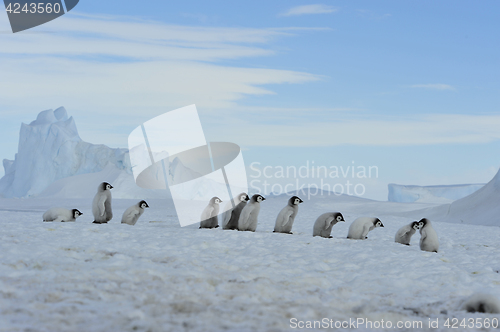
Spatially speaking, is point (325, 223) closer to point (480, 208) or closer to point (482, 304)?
point (482, 304)

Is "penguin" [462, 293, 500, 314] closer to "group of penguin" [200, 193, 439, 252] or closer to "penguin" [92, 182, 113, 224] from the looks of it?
"group of penguin" [200, 193, 439, 252]

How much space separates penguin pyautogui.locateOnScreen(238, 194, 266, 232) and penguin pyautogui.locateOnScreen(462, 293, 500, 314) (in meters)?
4.91

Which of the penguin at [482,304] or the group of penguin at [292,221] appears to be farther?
the group of penguin at [292,221]

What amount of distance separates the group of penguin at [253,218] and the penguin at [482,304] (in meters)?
3.52

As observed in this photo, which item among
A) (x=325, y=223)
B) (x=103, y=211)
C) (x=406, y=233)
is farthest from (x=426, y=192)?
(x=103, y=211)

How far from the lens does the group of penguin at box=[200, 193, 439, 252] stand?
23.5 ft

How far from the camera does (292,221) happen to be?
8.38 metres

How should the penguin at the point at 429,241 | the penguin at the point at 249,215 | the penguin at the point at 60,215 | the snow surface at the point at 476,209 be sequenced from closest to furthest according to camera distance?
the penguin at the point at 429,241 < the penguin at the point at 249,215 < the penguin at the point at 60,215 < the snow surface at the point at 476,209

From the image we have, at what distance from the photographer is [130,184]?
27.5 meters

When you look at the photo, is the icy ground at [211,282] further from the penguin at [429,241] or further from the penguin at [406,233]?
the penguin at [406,233]

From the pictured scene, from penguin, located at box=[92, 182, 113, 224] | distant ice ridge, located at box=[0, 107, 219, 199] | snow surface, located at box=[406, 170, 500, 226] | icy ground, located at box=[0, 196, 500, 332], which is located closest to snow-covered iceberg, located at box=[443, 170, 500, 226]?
snow surface, located at box=[406, 170, 500, 226]

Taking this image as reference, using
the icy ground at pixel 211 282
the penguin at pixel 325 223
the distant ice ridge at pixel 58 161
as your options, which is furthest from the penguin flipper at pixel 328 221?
the distant ice ridge at pixel 58 161

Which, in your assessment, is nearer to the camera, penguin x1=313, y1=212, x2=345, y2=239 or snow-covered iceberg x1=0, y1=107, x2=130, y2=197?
penguin x1=313, y1=212, x2=345, y2=239

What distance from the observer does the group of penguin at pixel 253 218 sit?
7.68 m
